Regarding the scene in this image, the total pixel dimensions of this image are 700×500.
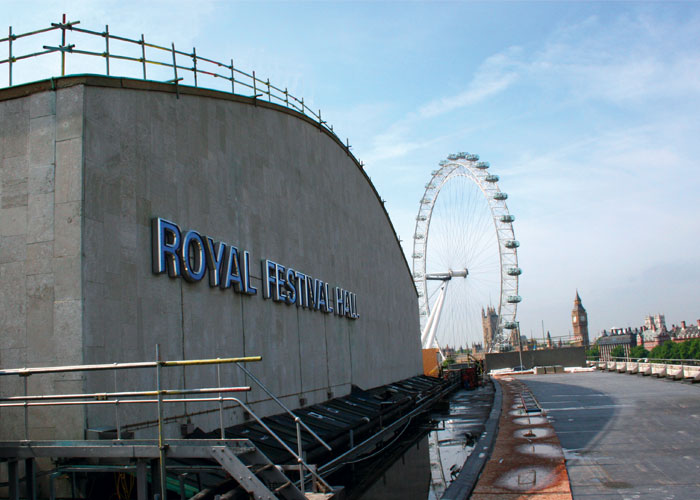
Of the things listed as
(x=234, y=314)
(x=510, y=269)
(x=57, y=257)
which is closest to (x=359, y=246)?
(x=234, y=314)

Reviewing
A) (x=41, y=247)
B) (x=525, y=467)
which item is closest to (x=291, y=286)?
(x=525, y=467)

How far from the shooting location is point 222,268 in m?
15.9

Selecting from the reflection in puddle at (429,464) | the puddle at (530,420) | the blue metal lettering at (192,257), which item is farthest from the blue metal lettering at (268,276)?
the puddle at (530,420)

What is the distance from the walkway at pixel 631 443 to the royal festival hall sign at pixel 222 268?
953 cm

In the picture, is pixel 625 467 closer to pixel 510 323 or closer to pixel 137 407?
pixel 137 407

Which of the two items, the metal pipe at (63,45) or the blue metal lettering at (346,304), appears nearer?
the metal pipe at (63,45)

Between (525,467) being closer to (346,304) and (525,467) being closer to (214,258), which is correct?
(214,258)

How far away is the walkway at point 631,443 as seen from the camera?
11.9m

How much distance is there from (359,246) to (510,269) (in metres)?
61.8

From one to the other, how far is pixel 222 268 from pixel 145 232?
130 inches

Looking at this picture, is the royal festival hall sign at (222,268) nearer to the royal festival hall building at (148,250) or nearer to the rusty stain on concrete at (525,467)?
the royal festival hall building at (148,250)

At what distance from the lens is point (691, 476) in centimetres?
1242

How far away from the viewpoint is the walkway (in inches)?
469

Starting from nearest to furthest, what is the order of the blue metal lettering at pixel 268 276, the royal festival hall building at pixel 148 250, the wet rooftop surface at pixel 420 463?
the royal festival hall building at pixel 148 250
the wet rooftop surface at pixel 420 463
the blue metal lettering at pixel 268 276
